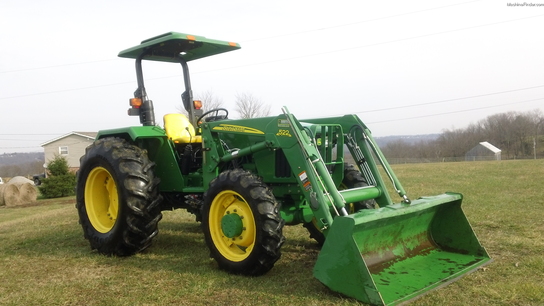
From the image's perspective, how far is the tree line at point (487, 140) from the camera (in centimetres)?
6178

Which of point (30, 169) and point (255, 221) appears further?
point (30, 169)

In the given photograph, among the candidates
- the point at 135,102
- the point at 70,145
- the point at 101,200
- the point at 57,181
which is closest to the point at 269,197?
the point at 135,102

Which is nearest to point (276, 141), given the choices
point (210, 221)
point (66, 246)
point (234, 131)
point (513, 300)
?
point (234, 131)

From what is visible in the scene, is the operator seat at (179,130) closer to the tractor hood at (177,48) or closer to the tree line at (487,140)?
the tractor hood at (177,48)

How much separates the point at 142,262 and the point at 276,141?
2175 millimetres

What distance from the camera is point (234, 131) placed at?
5262 millimetres

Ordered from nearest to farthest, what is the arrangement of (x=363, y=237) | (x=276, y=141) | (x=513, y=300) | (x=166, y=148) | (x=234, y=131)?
(x=513, y=300) < (x=363, y=237) < (x=276, y=141) < (x=234, y=131) < (x=166, y=148)

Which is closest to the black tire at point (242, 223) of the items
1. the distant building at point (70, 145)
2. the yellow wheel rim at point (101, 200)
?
the yellow wheel rim at point (101, 200)

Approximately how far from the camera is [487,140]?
216 ft

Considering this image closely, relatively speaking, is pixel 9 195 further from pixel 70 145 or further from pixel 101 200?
pixel 70 145

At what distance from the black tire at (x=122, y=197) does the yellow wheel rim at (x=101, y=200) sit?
0.01m

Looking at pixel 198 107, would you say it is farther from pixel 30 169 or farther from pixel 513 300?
pixel 30 169

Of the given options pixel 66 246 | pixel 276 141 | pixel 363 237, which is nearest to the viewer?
pixel 363 237

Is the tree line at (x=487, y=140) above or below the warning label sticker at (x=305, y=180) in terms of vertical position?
below
